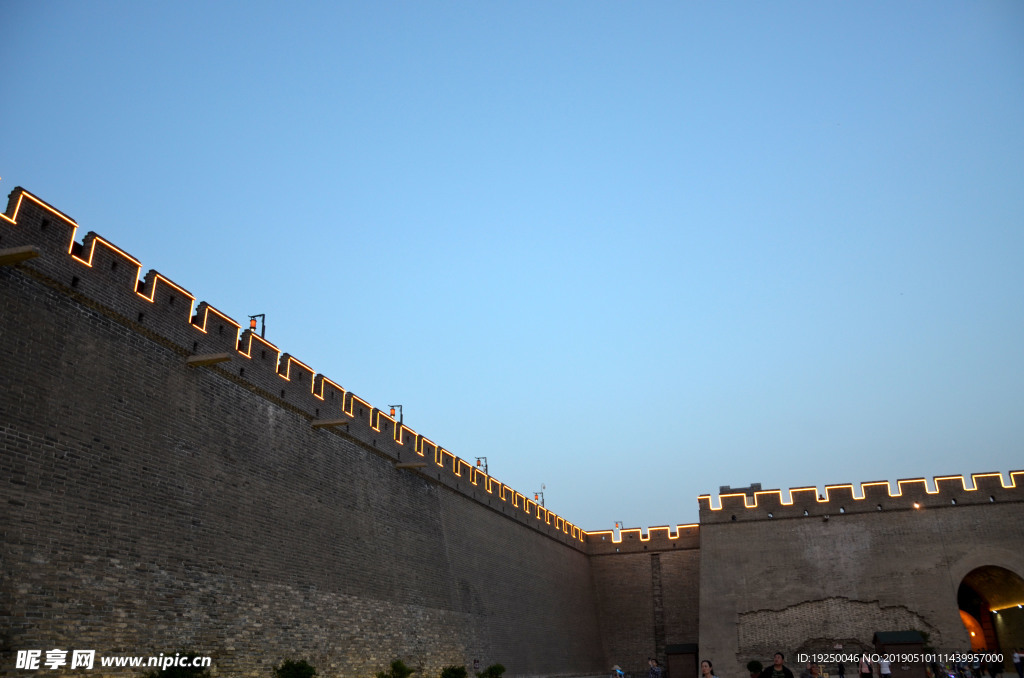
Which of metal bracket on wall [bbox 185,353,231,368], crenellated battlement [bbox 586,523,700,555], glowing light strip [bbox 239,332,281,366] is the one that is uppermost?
glowing light strip [bbox 239,332,281,366]

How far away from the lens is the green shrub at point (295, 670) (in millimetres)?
13156

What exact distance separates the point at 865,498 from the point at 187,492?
2232cm

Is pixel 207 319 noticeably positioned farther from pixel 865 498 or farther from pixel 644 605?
pixel 644 605

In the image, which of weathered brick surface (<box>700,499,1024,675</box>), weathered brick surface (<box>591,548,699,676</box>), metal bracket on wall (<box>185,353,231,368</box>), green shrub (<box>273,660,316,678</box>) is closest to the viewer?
green shrub (<box>273,660,316,678</box>)

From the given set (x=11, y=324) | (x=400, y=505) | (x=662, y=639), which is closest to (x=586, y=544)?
(x=662, y=639)

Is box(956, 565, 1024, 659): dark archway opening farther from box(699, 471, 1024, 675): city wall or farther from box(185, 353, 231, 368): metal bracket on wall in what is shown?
box(185, 353, 231, 368): metal bracket on wall

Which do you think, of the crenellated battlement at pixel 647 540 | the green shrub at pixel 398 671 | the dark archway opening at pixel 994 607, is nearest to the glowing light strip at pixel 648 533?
the crenellated battlement at pixel 647 540

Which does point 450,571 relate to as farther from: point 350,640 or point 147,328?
point 147,328

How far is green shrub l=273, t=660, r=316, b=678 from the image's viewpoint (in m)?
13.2

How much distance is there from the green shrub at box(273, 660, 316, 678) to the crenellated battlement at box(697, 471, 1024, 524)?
17709 millimetres

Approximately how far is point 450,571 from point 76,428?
12.9 m

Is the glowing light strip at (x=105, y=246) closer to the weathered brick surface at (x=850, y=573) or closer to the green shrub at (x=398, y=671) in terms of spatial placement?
the green shrub at (x=398, y=671)

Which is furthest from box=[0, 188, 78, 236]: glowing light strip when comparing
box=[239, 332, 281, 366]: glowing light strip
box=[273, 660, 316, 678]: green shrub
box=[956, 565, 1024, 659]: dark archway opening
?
box=[956, 565, 1024, 659]: dark archway opening

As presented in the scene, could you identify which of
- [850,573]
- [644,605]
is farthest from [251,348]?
[644,605]
